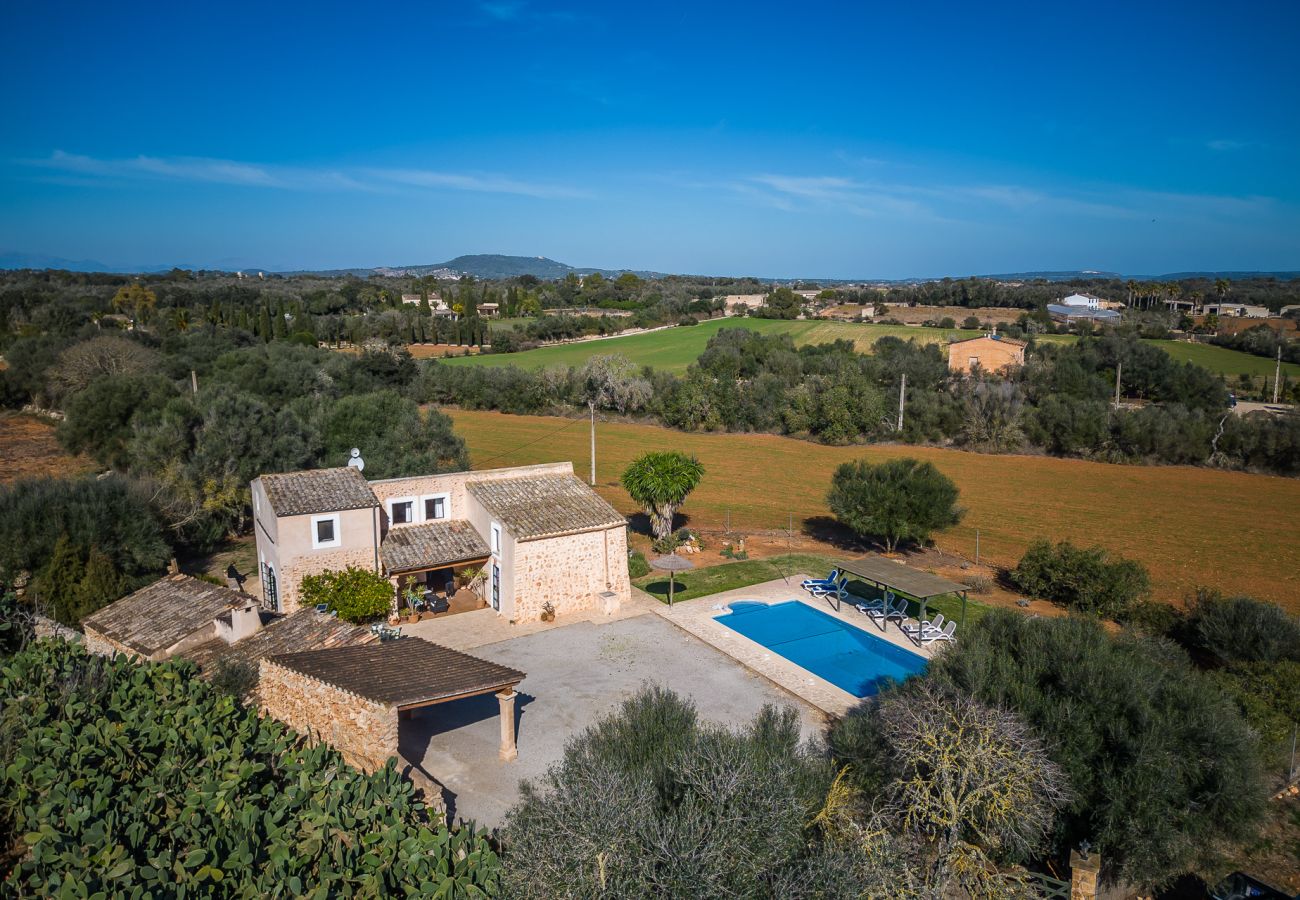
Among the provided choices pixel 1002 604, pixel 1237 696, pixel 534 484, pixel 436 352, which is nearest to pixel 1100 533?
pixel 1002 604

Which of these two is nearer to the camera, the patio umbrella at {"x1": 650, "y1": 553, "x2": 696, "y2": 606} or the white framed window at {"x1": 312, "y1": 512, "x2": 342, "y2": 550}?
the white framed window at {"x1": 312, "y1": 512, "x2": 342, "y2": 550}

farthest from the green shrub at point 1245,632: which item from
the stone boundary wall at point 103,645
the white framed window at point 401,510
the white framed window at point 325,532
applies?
the stone boundary wall at point 103,645

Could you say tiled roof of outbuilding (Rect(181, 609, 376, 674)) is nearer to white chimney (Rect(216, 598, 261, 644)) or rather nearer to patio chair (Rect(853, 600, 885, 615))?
white chimney (Rect(216, 598, 261, 644))

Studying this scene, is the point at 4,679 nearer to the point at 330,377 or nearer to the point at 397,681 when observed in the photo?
the point at 397,681

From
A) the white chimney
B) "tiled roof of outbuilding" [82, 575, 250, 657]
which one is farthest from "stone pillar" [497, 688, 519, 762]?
"tiled roof of outbuilding" [82, 575, 250, 657]

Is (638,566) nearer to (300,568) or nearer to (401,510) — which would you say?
(401,510)

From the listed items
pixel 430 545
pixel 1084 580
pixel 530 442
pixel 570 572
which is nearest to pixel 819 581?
pixel 1084 580
